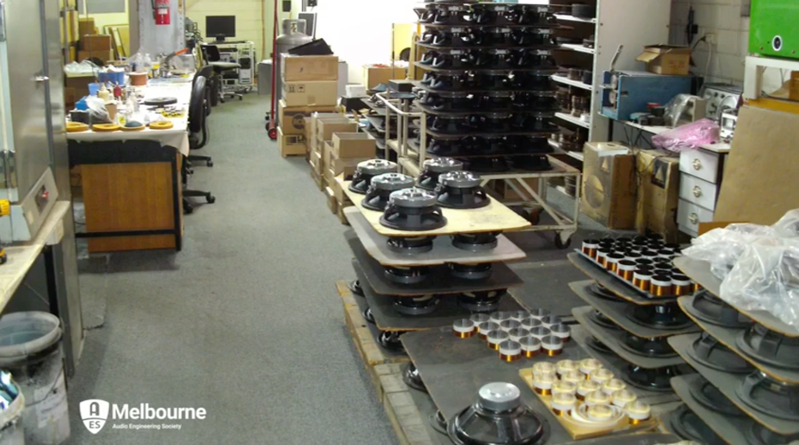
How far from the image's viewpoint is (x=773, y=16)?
3516 mm

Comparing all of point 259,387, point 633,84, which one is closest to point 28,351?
point 259,387

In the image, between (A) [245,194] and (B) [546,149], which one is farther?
(A) [245,194]

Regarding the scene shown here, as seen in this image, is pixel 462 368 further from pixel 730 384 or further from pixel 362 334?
pixel 730 384

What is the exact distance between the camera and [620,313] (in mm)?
3156

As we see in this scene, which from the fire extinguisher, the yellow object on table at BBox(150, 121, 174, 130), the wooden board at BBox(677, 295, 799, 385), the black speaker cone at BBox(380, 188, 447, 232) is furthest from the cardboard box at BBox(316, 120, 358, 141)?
the wooden board at BBox(677, 295, 799, 385)

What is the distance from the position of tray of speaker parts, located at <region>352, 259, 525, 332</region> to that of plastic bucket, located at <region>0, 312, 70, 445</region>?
47.4 inches

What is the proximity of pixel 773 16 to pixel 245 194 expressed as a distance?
167 inches

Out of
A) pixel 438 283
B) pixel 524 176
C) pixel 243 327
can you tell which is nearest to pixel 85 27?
pixel 524 176

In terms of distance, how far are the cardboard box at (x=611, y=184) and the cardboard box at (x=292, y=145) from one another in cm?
310

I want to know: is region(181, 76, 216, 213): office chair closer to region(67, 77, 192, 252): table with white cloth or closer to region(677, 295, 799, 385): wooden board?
region(67, 77, 192, 252): table with white cloth

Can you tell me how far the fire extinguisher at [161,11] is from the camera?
26.7 ft

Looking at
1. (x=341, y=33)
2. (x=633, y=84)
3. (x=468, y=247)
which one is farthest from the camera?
(x=341, y=33)

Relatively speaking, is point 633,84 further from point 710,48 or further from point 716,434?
point 716,434

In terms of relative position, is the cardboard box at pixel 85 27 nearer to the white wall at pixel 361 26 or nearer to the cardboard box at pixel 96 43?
the cardboard box at pixel 96 43
